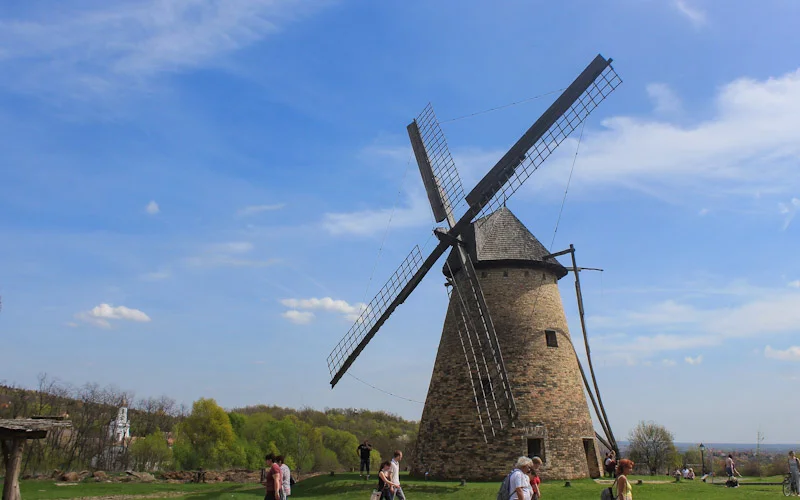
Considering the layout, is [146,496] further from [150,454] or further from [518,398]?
[150,454]

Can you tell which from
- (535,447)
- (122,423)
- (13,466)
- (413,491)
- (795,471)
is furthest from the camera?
(122,423)

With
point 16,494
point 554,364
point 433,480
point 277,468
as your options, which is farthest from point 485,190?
point 16,494

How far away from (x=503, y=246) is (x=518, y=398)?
5042 mm

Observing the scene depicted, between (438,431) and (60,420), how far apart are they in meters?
10.8

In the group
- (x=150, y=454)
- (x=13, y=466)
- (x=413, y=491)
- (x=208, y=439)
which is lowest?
(x=150, y=454)

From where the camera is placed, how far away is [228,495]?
1783 centimetres

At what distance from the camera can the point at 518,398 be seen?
18.5 meters

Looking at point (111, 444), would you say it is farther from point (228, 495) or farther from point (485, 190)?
point (485, 190)

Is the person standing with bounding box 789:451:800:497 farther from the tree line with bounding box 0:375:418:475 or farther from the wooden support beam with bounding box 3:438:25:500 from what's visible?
the tree line with bounding box 0:375:418:475

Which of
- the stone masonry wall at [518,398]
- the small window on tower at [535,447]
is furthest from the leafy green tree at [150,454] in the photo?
the small window on tower at [535,447]

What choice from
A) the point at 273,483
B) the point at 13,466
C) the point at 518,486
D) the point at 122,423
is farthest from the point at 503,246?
the point at 122,423

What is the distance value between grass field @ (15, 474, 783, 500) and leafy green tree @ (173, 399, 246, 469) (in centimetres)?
2431

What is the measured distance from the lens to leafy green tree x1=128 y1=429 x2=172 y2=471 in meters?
44.6

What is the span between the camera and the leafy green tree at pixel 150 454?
4459cm
